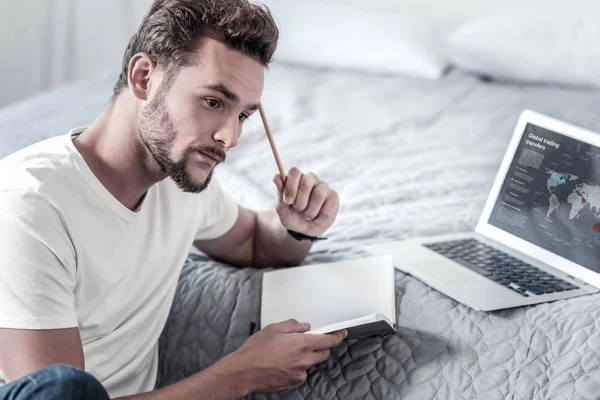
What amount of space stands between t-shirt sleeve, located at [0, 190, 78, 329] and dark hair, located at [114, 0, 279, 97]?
0.26 metres

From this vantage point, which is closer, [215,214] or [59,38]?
[215,214]

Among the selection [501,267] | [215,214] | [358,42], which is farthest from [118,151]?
[358,42]

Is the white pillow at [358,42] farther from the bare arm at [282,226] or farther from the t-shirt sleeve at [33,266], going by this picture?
the t-shirt sleeve at [33,266]

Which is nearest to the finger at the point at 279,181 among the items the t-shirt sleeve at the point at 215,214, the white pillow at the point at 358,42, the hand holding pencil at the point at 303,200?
the hand holding pencil at the point at 303,200

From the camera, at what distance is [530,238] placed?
4.71 ft

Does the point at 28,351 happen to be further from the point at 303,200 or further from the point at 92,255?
the point at 303,200

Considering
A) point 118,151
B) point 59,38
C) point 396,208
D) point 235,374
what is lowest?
point 235,374

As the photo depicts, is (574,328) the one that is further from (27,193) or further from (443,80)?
(443,80)

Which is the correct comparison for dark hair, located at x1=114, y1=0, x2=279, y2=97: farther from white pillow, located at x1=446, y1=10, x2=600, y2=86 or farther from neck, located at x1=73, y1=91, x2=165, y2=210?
white pillow, located at x1=446, y1=10, x2=600, y2=86

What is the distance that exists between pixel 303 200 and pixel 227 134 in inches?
9.8

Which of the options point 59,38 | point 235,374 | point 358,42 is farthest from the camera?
point 59,38

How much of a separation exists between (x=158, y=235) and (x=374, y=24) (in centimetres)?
150

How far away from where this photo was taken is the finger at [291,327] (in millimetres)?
1138

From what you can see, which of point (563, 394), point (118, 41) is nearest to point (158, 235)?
point (563, 394)
